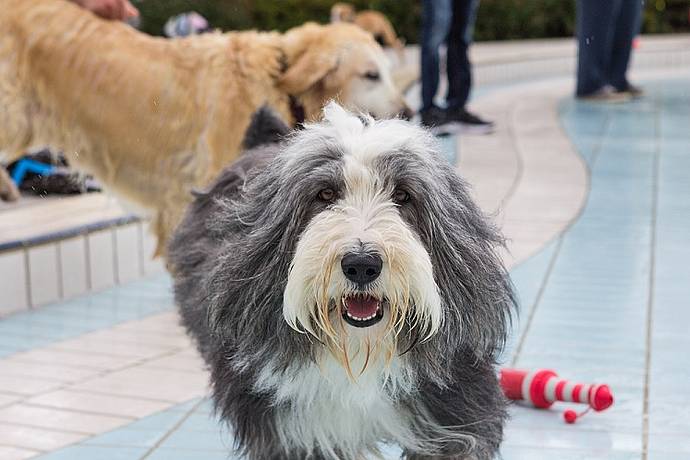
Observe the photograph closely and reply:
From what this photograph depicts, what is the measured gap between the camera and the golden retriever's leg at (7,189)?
557 centimetres

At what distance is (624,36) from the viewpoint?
36.2ft

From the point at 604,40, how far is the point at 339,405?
28.6ft

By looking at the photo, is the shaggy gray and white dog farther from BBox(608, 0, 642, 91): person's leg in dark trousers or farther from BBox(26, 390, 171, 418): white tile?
BBox(608, 0, 642, 91): person's leg in dark trousers

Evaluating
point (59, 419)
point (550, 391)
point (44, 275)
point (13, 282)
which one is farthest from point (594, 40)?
point (59, 419)

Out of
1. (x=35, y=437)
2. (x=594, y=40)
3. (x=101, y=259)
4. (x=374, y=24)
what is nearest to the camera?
(x=35, y=437)

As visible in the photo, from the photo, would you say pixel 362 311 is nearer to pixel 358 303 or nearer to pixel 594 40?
pixel 358 303

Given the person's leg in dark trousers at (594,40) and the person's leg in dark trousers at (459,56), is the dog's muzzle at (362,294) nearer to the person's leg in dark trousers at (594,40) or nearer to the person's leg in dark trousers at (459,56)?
the person's leg in dark trousers at (459,56)

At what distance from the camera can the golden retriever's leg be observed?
5570 millimetres

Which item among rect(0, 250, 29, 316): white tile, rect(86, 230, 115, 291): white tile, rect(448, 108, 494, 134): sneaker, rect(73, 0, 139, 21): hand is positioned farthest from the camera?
rect(448, 108, 494, 134): sneaker

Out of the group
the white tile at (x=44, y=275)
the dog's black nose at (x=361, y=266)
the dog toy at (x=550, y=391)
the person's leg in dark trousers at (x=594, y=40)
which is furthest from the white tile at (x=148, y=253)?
the person's leg in dark trousers at (x=594, y=40)

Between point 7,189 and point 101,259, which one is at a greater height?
point 7,189

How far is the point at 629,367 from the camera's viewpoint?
3949 millimetres

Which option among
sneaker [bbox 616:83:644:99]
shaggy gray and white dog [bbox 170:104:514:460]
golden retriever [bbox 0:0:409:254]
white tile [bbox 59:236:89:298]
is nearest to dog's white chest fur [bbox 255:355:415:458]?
shaggy gray and white dog [bbox 170:104:514:460]

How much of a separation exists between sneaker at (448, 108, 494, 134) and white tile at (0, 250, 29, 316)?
4.43m
